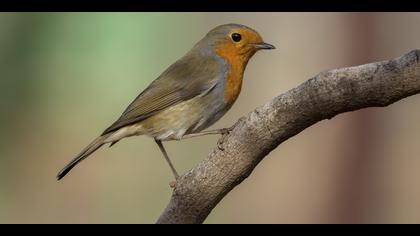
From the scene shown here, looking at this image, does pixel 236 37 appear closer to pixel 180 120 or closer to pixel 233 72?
pixel 233 72

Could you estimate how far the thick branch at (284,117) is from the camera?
2688mm

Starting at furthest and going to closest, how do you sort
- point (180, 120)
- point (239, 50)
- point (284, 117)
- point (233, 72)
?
point (239, 50) < point (233, 72) < point (180, 120) < point (284, 117)

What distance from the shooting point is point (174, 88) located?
15.9 feet

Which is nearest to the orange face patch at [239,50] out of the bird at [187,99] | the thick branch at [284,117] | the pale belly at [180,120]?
the bird at [187,99]

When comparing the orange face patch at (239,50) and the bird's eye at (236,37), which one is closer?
the orange face patch at (239,50)

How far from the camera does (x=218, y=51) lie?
5062 mm

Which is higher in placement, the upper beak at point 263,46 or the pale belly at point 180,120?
the upper beak at point 263,46

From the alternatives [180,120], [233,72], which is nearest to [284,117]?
[180,120]

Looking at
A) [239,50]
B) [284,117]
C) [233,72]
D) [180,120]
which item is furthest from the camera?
[239,50]

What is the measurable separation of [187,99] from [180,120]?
16 centimetres

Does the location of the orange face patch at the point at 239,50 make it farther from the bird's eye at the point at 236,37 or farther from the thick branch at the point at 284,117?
the thick branch at the point at 284,117

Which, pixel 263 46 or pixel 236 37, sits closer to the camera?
pixel 263 46

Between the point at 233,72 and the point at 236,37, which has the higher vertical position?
the point at 236,37

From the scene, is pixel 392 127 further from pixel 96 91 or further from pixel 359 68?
pixel 359 68
